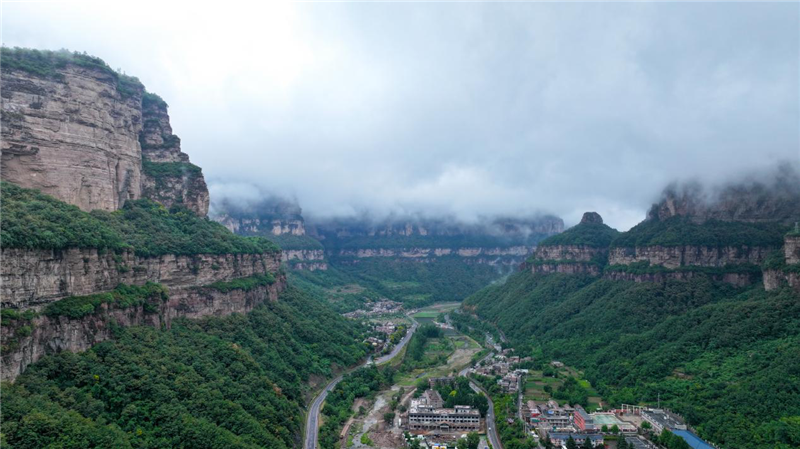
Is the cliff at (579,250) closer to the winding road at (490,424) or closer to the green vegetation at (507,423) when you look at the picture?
the winding road at (490,424)

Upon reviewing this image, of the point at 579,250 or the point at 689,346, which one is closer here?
the point at 689,346

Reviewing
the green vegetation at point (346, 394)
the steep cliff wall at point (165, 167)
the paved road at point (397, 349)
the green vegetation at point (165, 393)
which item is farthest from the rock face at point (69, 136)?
the paved road at point (397, 349)

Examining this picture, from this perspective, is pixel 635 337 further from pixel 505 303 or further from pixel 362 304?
pixel 362 304

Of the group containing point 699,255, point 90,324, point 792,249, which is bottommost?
point 90,324

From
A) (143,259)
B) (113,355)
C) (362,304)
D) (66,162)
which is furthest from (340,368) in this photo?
(362,304)

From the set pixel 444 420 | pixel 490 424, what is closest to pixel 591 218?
pixel 490 424

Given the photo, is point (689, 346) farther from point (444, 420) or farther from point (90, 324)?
point (90, 324)
